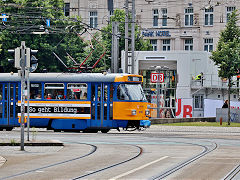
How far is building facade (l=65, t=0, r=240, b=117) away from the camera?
197 ft

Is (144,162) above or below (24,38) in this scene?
below

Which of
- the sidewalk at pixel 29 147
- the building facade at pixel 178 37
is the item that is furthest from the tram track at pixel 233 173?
the building facade at pixel 178 37

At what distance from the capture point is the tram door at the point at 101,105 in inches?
1190

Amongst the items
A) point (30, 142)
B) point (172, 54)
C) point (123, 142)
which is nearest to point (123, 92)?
point (123, 142)

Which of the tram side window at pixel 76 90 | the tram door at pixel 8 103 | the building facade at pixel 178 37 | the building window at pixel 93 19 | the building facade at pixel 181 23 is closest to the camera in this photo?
the tram side window at pixel 76 90

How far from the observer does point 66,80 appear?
3077 cm

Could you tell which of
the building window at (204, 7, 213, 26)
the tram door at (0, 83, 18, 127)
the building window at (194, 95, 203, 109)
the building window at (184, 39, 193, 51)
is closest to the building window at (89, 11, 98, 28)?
the building window at (184, 39, 193, 51)

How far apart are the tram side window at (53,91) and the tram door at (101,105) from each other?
5.42 feet

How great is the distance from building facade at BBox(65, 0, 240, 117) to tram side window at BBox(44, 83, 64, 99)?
27512 millimetres

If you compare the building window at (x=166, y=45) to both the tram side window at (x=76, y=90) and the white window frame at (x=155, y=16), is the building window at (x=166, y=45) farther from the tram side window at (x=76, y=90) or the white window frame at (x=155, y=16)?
the tram side window at (x=76, y=90)

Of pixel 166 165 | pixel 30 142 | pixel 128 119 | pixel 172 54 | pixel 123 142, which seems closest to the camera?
pixel 166 165

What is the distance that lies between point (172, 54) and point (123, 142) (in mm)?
37309

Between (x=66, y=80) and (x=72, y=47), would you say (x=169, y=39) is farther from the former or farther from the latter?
(x=66, y=80)

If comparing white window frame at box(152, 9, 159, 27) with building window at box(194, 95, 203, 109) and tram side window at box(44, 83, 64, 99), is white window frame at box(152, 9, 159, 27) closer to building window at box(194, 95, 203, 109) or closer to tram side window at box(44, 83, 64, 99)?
building window at box(194, 95, 203, 109)
